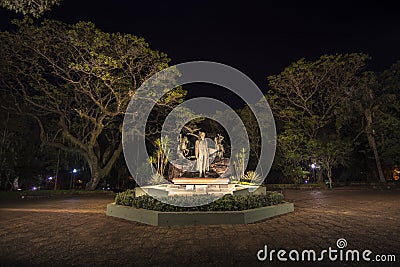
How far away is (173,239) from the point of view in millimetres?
5562

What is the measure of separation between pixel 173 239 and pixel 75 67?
1251 cm

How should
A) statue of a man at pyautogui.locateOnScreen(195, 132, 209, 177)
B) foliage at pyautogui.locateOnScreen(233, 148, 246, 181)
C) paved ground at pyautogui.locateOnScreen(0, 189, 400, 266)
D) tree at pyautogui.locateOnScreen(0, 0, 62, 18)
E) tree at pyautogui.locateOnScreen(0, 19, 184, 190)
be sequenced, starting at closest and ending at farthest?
paved ground at pyautogui.locateOnScreen(0, 189, 400, 266) → tree at pyautogui.locateOnScreen(0, 0, 62, 18) → statue of a man at pyautogui.locateOnScreen(195, 132, 209, 177) → tree at pyautogui.locateOnScreen(0, 19, 184, 190) → foliage at pyautogui.locateOnScreen(233, 148, 246, 181)

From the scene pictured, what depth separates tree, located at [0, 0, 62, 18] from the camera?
6.12 meters

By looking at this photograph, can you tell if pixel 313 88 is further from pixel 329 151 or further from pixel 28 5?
pixel 28 5

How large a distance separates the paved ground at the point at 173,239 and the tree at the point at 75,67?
10.1m

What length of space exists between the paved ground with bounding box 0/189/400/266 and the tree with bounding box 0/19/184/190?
33.1ft

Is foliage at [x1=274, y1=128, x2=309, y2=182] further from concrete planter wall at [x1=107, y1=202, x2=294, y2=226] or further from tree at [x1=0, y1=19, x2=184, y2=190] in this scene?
concrete planter wall at [x1=107, y1=202, x2=294, y2=226]

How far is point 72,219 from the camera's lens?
7922 mm

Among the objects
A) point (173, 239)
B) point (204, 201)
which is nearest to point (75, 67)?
point (204, 201)

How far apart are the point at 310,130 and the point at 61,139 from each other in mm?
21878

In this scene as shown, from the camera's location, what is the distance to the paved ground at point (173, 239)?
4.38 meters

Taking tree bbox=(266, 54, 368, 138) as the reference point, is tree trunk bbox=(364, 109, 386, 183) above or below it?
below

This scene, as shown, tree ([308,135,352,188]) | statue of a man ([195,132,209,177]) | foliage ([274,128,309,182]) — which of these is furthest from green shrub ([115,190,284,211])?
tree ([308,135,352,188])

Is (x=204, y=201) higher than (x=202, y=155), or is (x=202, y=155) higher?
(x=202, y=155)
